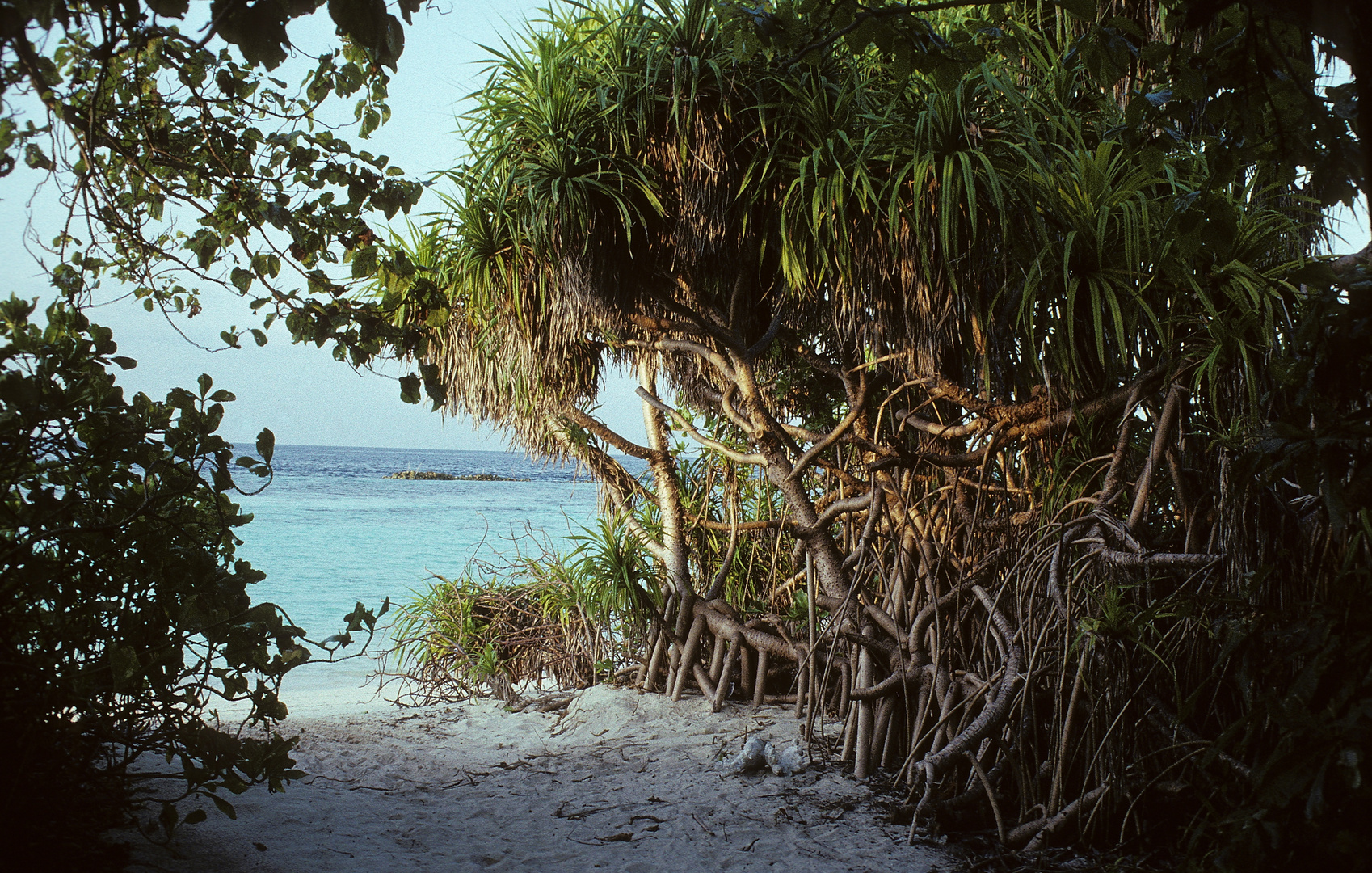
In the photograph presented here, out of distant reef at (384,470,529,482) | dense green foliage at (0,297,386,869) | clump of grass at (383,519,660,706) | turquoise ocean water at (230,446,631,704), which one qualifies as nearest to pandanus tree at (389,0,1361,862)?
clump of grass at (383,519,660,706)

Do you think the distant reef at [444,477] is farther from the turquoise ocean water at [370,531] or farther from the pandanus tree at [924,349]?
the pandanus tree at [924,349]

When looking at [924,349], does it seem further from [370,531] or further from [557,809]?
[370,531]

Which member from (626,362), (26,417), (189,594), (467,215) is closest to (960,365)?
(626,362)

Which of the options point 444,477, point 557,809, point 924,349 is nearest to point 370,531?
point 557,809

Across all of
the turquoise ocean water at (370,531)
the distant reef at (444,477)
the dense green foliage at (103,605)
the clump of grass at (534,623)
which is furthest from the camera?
the distant reef at (444,477)

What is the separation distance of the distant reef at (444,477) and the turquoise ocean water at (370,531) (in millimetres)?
956

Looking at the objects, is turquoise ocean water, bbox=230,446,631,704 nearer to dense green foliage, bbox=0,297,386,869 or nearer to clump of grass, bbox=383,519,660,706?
clump of grass, bbox=383,519,660,706

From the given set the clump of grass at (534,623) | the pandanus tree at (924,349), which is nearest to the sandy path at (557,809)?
the pandanus tree at (924,349)

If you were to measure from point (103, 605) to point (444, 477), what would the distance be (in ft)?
112

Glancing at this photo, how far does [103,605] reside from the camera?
194cm

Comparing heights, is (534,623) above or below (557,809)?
above

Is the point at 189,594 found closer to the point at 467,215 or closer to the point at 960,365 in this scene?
the point at 467,215

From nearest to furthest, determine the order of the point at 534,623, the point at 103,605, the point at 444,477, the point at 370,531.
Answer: the point at 103,605
the point at 534,623
the point at 370,531
the point at 444,477

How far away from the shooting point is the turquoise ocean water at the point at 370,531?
8809 millimetres
